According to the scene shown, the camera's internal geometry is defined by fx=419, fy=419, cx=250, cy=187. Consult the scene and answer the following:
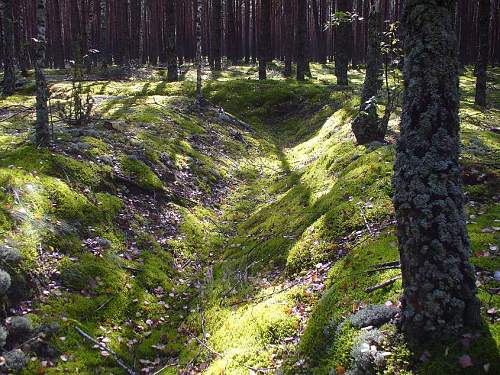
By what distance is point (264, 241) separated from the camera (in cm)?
888

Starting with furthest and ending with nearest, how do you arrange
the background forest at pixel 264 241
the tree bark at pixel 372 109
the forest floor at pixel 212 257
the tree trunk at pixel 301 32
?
the tree trunk at pixel 301 32
the tree bark at pixel 372 109
the forest floor at pixel 212 257
the background forest at pixel 264 241

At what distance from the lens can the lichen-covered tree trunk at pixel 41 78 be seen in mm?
9734

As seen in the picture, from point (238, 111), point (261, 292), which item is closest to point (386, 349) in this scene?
point (261, 292)

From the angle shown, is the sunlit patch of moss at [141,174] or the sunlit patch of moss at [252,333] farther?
the sunlit patch of moss at [141,174]

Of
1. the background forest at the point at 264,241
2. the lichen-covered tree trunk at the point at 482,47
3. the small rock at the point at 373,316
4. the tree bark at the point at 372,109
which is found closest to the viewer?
the background forest at the point at 264,241

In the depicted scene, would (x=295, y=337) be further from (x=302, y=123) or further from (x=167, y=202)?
(x=302, y=123)

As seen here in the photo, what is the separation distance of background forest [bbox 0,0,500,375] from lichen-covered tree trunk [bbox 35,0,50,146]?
37 millimetres

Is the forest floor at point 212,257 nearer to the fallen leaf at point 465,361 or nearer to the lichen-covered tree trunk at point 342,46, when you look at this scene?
the fallen leaf at point 465,361

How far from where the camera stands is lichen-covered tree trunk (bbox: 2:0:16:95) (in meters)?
19.1

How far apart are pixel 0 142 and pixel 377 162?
10.1 m

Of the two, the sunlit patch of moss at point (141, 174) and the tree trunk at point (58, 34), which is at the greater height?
the tree trunk at point (58, 34)

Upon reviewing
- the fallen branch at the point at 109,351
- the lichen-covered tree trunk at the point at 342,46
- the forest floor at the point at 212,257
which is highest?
the lichen-covered tree trunk at the point at 342,46

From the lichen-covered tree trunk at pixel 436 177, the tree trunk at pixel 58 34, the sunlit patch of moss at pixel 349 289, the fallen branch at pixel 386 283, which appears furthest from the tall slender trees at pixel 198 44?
the tree trunk at pixel 58 34

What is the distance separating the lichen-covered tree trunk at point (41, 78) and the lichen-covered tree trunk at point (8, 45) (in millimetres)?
11366
